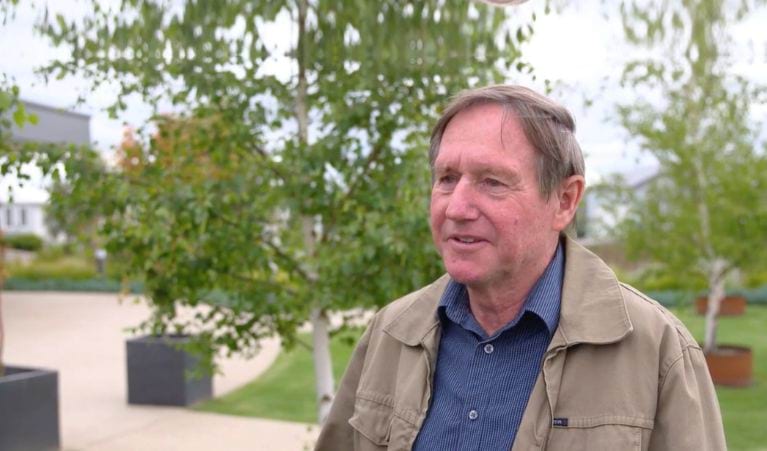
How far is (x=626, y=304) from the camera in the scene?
5.02 feet

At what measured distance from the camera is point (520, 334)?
165cm

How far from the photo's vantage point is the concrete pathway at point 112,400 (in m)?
6.32

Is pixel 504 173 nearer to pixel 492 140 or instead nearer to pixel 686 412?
pixel 492 140

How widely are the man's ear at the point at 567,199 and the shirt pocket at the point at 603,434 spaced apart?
0.42 metres

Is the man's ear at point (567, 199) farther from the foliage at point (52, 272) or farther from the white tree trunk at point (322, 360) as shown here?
the foliage at point (52, 272)

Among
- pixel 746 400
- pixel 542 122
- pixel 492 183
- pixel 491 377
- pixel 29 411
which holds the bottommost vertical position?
pixel 746 400

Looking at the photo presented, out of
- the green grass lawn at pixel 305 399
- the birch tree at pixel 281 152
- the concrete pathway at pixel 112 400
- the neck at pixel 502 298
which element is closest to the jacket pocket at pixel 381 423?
the neck at pixel 502 298

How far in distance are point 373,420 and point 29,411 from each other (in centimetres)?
452

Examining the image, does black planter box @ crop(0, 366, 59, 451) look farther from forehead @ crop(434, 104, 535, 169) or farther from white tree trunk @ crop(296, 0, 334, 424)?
forehead @ crop(434, 104, 535, 169)

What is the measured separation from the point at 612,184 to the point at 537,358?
8108 millimetres

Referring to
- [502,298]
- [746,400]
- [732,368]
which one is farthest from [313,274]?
[732,368]

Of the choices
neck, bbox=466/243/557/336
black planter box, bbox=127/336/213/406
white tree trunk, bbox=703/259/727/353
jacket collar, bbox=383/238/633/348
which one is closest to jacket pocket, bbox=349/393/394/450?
jacket collar, bbox=383/238/633/348

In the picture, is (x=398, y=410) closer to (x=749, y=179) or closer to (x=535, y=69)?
(x=535, y=69)

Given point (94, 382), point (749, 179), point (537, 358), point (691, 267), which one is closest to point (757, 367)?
point (691, 267)
